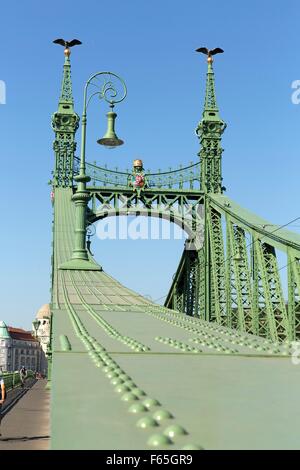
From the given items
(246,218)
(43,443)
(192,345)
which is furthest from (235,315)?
(192,345)

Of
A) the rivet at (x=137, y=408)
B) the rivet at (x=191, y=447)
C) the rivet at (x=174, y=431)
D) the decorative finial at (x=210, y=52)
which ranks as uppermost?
the decorative finial at (x=210, y=52)

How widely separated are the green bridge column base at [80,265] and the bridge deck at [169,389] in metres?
8.53

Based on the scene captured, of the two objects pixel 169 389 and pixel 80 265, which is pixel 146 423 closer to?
pixel 169 389

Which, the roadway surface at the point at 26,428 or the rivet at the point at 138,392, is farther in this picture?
the roadway surface at the point at 26,428

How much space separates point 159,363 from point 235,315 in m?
22.8

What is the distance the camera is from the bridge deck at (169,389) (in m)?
3.08

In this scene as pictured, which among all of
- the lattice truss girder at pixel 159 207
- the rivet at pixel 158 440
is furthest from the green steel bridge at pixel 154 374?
the lattice truss girder at pixel 159 207

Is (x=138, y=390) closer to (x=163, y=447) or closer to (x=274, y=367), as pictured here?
(x=163, y=447)

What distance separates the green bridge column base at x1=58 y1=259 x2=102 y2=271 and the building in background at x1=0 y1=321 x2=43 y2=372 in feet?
420

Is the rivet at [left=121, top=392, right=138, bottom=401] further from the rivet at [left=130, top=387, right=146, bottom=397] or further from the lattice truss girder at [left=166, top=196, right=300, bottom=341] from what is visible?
the lattice truss girder at [left=166, top=196, right=300, bottom=341]

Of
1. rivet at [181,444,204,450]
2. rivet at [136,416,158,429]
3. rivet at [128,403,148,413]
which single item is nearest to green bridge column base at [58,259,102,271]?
rivet at [128,403,148,413]

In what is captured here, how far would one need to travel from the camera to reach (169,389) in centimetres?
424

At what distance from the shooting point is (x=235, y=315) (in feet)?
91.1

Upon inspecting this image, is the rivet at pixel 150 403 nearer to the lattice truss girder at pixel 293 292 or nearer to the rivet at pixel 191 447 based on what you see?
the rivet at pixel 191 447
